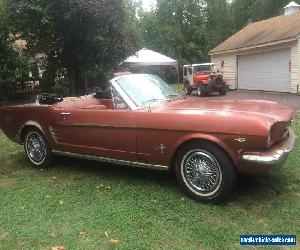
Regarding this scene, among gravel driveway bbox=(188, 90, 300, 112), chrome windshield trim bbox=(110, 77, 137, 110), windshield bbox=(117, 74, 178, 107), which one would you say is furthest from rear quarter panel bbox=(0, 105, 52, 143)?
gravel driveway bbox=(188, 90, 300, 112)

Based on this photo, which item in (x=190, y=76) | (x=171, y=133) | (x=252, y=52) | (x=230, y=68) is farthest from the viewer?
(x=230, y=68)

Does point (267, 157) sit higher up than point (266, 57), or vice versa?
point (266, 57)

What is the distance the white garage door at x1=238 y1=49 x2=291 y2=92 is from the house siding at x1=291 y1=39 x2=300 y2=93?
0.40 m

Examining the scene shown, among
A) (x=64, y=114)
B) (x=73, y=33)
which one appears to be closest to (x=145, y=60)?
(x=73, y=33)

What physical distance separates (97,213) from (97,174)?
1575 mm

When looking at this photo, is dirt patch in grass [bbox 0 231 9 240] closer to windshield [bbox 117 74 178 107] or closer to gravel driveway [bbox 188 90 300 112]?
windshield [bbox 117 74 178 107]

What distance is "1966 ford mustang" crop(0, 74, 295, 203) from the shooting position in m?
4.39

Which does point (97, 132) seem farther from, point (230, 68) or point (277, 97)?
point (230, 68)

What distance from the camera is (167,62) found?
22047 millimetres

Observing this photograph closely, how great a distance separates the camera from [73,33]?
1695 centimetres

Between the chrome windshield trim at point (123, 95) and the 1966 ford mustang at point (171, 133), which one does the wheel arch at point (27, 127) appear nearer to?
the 1966 ford mustang at point (171, 133)

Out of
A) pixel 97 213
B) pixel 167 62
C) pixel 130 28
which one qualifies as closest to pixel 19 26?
pixel 130 28

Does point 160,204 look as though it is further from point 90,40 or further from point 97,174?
point 90,40

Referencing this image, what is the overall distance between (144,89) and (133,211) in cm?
191
